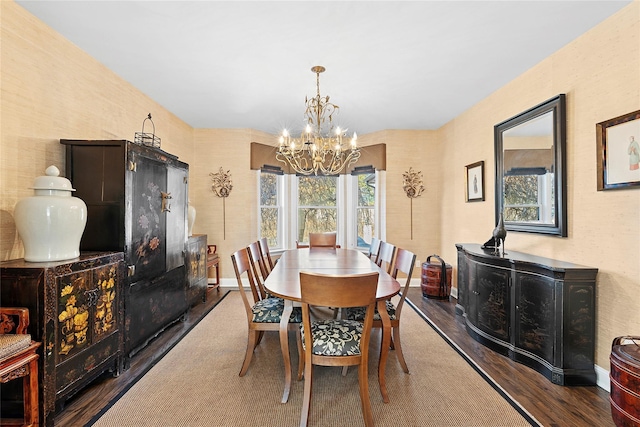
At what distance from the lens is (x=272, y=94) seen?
365 cm

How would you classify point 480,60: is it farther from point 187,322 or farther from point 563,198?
point 187,322

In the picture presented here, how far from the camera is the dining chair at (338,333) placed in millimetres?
1713

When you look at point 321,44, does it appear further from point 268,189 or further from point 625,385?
point 268,189

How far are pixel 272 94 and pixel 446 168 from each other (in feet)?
9.47

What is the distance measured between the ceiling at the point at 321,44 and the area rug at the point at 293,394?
104 inches

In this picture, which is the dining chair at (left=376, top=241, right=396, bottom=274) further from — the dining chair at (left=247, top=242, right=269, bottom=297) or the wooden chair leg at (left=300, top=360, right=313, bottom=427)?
the wooden chair leg at (left=300, top=360, right=313, bottom=427)

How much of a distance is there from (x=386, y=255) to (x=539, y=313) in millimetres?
1292

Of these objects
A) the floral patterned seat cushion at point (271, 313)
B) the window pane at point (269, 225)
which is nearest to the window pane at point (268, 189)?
the window pane at point (269, 225)

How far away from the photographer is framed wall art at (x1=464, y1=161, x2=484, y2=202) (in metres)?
3.85

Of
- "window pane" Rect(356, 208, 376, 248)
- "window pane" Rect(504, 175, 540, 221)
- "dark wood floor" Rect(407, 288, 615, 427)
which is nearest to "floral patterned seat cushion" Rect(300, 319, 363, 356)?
"dark wood floor" Rect(407, 288, 615, 427)

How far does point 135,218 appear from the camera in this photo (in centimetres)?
256

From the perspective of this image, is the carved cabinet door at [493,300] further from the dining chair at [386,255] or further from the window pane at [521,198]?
the dining chair at [386,255]

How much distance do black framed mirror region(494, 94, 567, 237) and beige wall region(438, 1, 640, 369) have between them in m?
0.07

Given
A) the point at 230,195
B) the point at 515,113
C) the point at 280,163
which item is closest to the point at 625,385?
the point at 515,113
